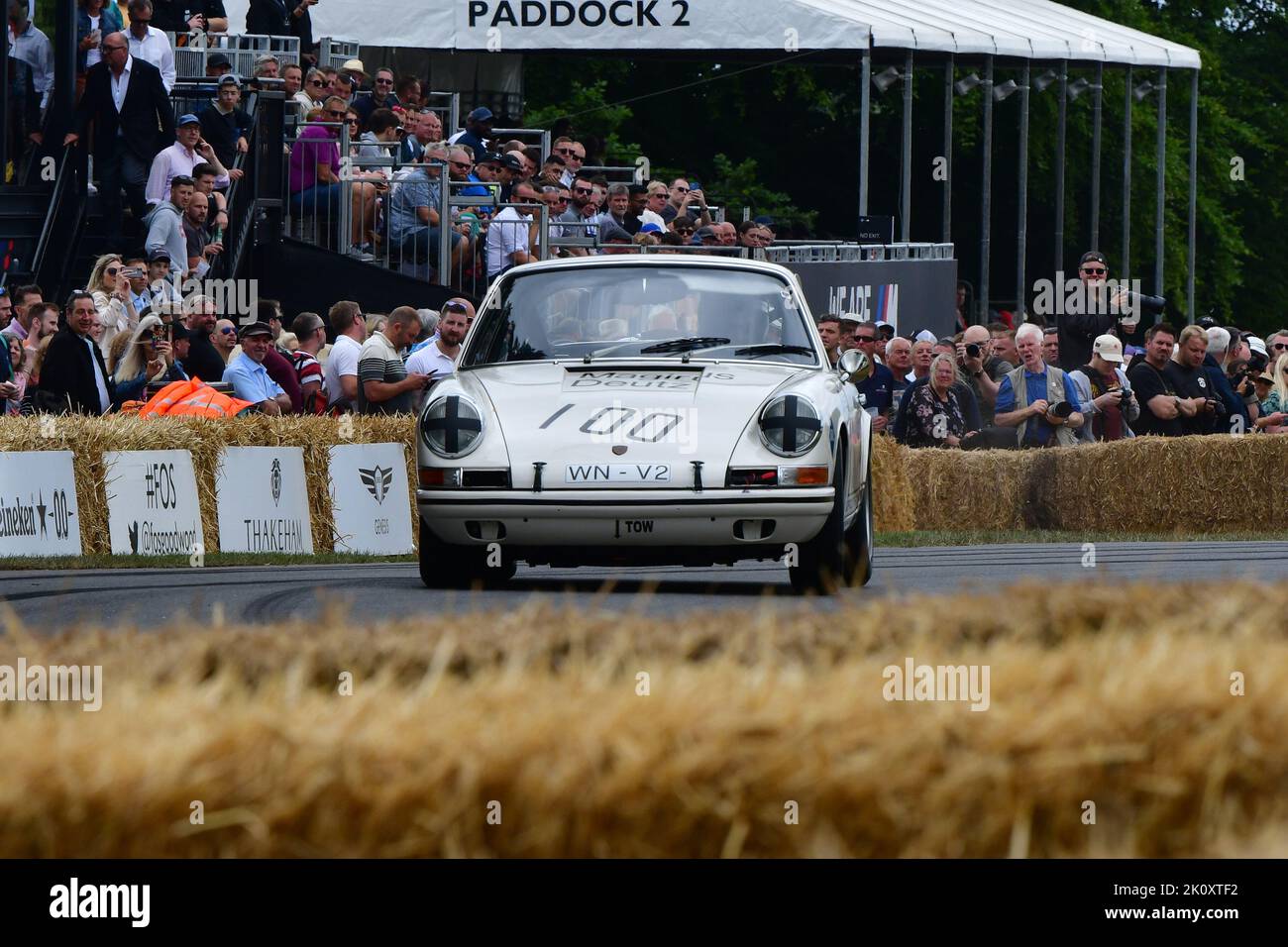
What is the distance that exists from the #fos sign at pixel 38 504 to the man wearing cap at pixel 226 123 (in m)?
6.76

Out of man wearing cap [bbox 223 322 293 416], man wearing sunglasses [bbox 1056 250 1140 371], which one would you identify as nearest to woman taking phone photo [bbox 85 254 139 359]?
man wearing cap [bbox 223 322 293 416]

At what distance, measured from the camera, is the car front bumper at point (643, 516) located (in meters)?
9.66

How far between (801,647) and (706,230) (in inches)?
749

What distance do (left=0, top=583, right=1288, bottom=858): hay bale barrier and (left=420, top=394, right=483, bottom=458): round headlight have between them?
5.95 meters

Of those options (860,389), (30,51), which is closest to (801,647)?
(860,389)

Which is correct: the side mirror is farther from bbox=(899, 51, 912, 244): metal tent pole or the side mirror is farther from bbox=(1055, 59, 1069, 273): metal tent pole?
bbox=(1055, 59, 1069, 273): metal tent pole

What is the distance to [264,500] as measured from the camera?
14.6 m

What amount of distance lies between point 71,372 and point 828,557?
22.1 ft

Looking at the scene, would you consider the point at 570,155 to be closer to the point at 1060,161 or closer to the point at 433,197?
the point at 433,197

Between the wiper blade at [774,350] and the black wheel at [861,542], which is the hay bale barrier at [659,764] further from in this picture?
the wiper blade at [774,350]

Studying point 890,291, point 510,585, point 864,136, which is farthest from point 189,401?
point 864,136

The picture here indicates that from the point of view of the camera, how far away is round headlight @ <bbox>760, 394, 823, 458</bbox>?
9773 millimetres
